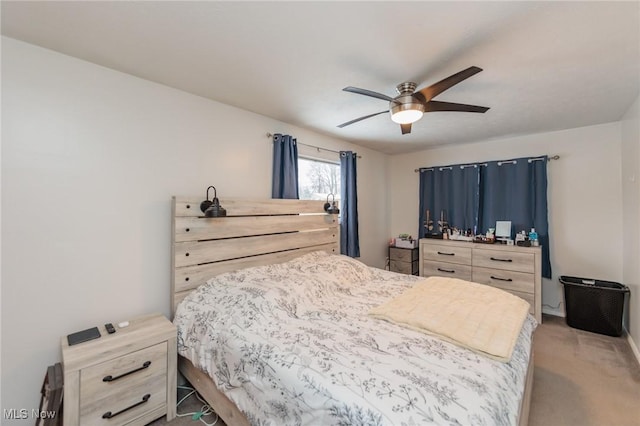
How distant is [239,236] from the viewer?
2602 mm

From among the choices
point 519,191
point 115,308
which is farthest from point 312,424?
point 519,191

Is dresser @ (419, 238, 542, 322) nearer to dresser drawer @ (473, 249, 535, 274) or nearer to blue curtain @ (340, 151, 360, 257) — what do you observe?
dresser drawer @ (473, 249, 535, 274)

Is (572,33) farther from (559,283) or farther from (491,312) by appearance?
(559,283)

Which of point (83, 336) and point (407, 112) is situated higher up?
point (407, 112)

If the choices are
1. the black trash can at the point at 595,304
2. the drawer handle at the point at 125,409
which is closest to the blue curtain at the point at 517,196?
the black trash can at the point at 595,304

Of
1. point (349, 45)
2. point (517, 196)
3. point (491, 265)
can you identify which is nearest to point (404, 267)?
point (491, 265)

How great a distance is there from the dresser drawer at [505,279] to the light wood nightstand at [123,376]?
3.68 metres

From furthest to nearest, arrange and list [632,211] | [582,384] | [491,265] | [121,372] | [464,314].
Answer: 1. [491,265]
2. [632,211]
3. [582,384]
4. [464,314]
5. [121,372]

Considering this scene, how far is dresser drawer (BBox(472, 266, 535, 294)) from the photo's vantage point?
3361 millimetres

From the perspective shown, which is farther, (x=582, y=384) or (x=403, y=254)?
(x=403, y=254)

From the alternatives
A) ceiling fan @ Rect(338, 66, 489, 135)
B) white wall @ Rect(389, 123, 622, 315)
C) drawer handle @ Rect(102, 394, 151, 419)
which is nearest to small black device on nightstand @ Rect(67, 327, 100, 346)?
drawer handle @ Rect(102, 394, 151, 419)

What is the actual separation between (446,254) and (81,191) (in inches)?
164

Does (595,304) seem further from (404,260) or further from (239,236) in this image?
(239,236)

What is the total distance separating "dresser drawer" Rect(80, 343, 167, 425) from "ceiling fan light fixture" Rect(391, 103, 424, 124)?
2.33m
